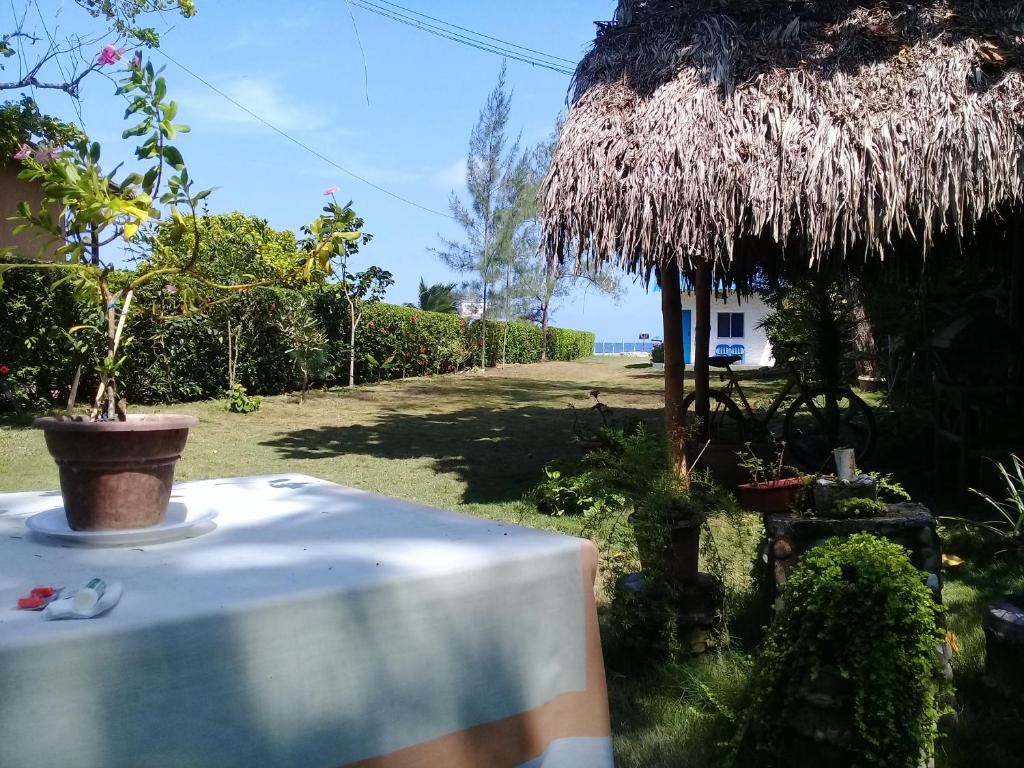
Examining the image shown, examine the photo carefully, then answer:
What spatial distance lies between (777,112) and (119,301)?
4564 millimetres

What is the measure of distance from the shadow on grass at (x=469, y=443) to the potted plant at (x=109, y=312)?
479cm

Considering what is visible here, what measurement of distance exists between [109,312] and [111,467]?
36cm

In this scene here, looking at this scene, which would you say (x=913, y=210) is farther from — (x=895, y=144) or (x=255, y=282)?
(x=255, y=282)

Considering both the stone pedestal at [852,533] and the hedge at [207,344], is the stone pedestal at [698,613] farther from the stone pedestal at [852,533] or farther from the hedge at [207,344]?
the hedge at [207,344]

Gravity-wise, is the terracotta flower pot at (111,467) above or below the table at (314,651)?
above

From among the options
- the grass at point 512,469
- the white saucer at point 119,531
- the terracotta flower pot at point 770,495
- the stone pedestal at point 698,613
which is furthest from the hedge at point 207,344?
the terracotta flower pot at point 770,495

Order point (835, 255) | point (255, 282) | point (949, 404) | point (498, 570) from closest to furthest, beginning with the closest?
point (498, 570)
point (255, 282)
point (949, 404)
point (835, 255)

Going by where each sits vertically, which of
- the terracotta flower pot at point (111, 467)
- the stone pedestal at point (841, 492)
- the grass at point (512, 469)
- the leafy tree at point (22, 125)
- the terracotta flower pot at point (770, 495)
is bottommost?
the grass at point (512, 469)

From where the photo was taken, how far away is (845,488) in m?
3.37

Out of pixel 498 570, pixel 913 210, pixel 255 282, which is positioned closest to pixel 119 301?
pixel 255 282

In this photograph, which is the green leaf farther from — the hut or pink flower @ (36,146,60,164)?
the hut

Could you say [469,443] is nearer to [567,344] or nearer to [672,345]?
[672,345]

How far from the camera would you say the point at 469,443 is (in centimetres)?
999

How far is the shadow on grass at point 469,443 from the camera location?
7.60 metres
